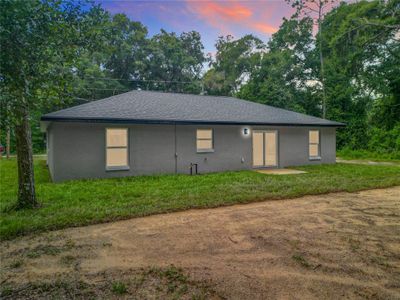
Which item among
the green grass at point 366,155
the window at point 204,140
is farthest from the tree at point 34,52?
the green grass at point 366,155

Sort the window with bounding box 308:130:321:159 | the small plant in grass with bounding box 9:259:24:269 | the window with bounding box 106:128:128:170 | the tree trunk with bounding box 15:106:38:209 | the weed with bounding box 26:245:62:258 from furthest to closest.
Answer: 1. the window with bounding box 308:130:321:159
2. the window with bounding box 106:128:128:170
3. the tree trunk with bounding box 15:106:38:209
4. the weed with bounding box 26:245:62:258
5. the small plant in grass with bounding box 9:259:24:269

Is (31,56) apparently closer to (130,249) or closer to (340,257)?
(130,249)

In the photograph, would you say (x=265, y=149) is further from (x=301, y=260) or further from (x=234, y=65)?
(x=234, y=65)

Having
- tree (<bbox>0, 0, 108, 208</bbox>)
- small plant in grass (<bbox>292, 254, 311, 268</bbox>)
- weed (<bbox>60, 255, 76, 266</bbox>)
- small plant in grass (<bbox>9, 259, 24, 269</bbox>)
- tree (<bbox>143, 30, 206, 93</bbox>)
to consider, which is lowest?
small plant in grass (<bbox>9, 259, 24, 269</bbox>)

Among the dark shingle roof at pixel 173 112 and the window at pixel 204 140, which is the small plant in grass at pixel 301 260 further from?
the window at pixel 204 140

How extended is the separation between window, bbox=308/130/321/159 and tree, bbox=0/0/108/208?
12580 mm

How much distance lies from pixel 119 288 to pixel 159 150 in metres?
8.44

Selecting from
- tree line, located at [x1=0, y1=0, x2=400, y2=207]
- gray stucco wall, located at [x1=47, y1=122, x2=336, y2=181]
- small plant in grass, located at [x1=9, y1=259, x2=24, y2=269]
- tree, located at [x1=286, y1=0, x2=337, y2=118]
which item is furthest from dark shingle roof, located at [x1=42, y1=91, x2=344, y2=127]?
tree, located at [x1=286, y1=0, x2=337, y2=118]

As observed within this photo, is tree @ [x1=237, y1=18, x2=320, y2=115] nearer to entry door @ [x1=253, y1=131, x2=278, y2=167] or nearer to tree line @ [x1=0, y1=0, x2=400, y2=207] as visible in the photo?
tree line @ [x1=0, y1=0, x2=400, y2=207]

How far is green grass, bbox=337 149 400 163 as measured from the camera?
55.7 feet

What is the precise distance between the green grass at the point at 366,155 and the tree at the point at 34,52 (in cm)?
1852

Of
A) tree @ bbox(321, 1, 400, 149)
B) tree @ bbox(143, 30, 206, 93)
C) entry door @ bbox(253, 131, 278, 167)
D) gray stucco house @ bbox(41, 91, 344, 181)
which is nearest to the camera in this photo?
gray stucco house @ bbox(41, 91, 344, 181)

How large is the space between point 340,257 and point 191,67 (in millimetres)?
34379

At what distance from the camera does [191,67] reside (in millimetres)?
35375
